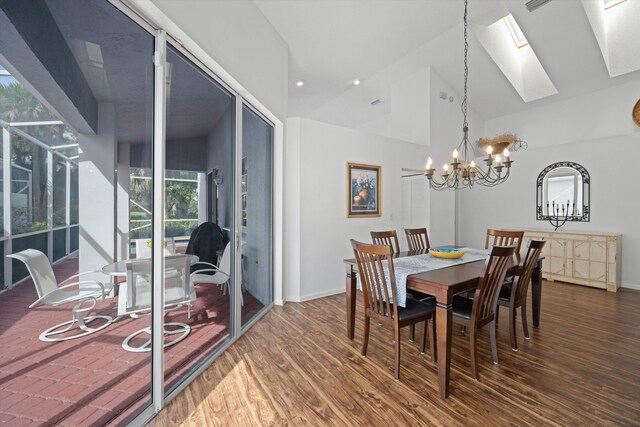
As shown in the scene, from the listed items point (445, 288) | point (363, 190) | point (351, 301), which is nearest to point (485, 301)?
point (445, 288)

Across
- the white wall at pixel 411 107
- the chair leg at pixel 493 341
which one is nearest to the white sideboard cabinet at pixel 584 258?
the white wall at pixel 411 107

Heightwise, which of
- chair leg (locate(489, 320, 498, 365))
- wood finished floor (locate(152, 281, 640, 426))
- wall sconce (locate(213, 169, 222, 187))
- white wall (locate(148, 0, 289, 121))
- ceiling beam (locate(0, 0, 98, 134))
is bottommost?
wood finished floor (locate(152, 281, 640, 426))

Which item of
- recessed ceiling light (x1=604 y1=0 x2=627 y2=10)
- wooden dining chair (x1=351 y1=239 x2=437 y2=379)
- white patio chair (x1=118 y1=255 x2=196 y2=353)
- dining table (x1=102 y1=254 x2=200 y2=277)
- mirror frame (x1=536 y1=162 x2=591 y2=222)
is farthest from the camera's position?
mirror frame (x1=536 y1=162 x2=591 y2=222)

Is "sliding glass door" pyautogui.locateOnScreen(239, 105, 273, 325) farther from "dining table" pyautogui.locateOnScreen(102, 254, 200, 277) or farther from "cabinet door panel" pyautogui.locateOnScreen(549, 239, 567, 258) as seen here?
"cabinet door panel" pyautogui.locateOnScreen(549, 239, 567, 258)

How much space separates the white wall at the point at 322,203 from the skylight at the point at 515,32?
3.17 meters

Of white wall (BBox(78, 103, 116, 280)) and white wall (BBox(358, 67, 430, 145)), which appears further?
white wall (BBox(358, 67, 430, 145))

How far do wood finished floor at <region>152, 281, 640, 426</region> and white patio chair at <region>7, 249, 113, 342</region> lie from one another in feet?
2.56

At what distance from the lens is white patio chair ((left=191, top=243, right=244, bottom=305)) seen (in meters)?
2.33

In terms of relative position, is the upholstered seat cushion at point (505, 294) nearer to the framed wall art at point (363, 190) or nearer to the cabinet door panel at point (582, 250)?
the framed wall art at point (363, 190)

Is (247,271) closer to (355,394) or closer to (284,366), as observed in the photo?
(284,366)

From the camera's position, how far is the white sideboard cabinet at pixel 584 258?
4.31 m

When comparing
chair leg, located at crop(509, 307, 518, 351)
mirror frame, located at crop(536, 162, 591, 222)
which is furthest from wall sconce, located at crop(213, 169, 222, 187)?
mirror frame, located at crop(536, 162, 591, 222)

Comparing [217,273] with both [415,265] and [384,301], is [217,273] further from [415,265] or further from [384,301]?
[415,265]

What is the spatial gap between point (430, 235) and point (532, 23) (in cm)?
373
